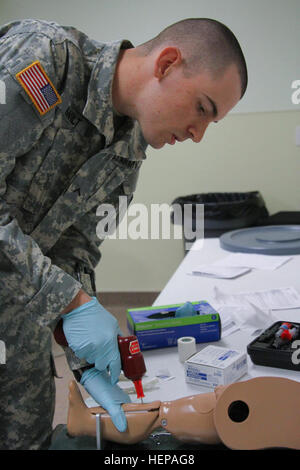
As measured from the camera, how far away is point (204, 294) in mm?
1448

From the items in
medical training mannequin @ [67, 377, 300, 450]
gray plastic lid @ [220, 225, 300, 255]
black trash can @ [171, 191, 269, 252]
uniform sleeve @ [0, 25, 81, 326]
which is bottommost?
black trash can @ [171, 191, 269, 252]

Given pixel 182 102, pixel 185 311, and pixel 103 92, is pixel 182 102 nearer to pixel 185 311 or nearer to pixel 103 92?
pixel 103 92

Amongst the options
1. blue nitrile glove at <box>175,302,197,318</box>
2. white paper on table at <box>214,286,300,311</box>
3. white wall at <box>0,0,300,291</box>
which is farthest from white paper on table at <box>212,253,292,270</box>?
white wall at <box>0,0,300,291</box>

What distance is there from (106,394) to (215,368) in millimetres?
215

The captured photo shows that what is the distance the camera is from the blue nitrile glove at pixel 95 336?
87cm

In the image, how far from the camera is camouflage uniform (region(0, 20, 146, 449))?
2.94 feet

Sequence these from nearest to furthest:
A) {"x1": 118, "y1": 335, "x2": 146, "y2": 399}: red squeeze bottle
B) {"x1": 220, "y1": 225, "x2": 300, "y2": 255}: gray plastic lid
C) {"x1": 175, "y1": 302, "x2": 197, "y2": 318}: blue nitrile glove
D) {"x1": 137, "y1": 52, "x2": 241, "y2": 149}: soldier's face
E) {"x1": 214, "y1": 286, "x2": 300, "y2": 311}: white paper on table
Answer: {"x1": 118, "y1": 335, "x2": 146, "y2": 399}: red squeeze bottle, {"x1": 137, "y1": 52, "x2": 241, "y2": 149}: soldier's face, {"x1": 175, "y1": 302, "x2": 197, "y2": 318}: blue nitrile glove, {"x1": 214, "y1": 286, "x2": 300, "y2": 311}: white paper on table, {"x1": 220, "y1": 225, "x2": 300, "y2": 255}: gray plastic lid

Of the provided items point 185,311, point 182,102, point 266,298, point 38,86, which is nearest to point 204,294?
point 266,298

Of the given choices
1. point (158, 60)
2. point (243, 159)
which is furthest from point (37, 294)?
point (243, 159)

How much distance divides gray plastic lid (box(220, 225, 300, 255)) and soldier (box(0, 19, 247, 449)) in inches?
34.5

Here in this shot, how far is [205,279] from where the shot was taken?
1.62 metres

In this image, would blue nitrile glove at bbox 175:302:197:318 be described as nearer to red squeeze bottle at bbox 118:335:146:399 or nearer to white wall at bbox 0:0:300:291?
red squeeze bottle at bbox 118:335:146:399

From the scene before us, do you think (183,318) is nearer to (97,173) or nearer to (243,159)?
(97,173)
